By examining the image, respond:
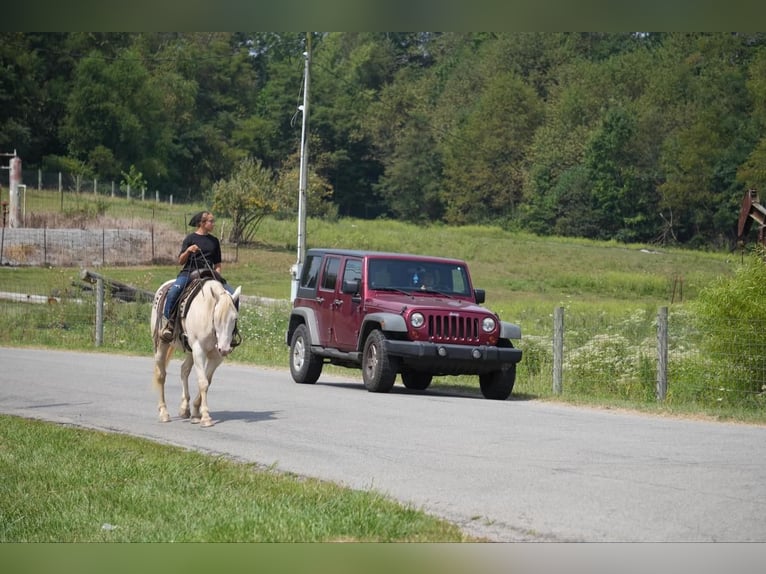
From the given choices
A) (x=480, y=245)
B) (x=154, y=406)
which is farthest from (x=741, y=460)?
(x=480, y=245)

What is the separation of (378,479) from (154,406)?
6673 mm

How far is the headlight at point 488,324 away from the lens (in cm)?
1970

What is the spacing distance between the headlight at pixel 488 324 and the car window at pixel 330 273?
113 inches

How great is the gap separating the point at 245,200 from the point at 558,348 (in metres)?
39.4

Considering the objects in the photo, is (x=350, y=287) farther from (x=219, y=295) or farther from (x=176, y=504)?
(x=176, y=504)

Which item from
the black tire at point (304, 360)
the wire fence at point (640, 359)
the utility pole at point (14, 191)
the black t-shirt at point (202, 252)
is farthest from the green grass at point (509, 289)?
the black t-shirt at point (202, 252)

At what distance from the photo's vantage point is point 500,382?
19.8 m

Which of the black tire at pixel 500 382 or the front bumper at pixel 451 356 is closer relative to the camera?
the front bumper at pixel 451 356

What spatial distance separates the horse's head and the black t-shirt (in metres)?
0.55

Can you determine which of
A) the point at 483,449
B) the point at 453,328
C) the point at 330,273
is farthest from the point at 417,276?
the point at 483,449

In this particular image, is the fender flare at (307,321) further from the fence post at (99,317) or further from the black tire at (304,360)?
the fence post at (99,317)

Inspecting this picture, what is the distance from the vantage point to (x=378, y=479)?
11.0 m

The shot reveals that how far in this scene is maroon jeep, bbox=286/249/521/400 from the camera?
63.3 ft
